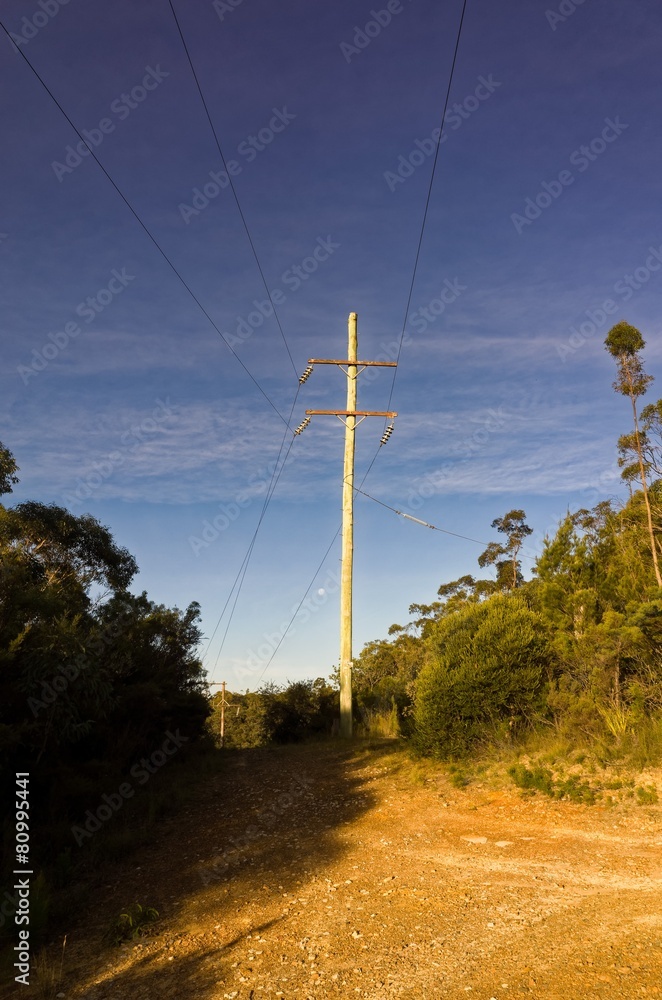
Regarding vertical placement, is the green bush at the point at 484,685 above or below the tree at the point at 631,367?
below

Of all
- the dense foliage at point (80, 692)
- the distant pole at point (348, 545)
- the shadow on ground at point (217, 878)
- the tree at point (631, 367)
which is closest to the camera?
the shadow on ground at point (217, 878)

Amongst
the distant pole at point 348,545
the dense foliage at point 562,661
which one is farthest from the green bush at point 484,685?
the distant pole at point 348,545

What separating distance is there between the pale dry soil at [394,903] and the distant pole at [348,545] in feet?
21.2

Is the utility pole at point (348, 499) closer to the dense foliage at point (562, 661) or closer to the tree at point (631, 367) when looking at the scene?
the dense foliage at point (562, 661)

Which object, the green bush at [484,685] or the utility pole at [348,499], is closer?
the green bush at [484,685]

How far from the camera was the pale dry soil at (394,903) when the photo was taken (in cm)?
453

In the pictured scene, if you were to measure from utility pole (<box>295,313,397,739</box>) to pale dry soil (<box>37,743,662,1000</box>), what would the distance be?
21.3 ft

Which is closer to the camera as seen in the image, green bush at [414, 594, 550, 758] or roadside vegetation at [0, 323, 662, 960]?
roadside vegetation at [0, 323, 662, 960]

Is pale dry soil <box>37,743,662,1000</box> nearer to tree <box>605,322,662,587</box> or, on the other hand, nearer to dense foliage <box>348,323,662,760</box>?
dense foliage <box>348,323,662,760</box>

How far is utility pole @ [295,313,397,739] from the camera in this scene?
17.0 m

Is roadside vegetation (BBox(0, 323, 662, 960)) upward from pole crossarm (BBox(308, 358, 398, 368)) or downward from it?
downward

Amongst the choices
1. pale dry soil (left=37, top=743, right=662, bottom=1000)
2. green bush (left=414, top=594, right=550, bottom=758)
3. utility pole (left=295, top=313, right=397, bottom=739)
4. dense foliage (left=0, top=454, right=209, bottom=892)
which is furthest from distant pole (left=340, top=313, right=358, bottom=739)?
pale dry soil (left=37, top=743, right=662, bottom=1000)

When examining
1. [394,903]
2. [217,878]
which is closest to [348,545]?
[217,878]

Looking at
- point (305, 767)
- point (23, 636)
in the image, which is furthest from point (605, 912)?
point (305, 767)
